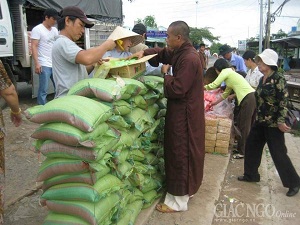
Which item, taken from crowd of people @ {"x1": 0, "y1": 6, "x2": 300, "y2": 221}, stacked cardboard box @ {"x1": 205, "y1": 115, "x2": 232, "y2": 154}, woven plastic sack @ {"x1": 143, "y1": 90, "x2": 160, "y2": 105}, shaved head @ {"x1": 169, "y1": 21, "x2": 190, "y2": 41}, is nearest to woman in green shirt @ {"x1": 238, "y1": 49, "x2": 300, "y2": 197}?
crowd of people @ {"x1": 0, "y1": 6, "x2": 300, "y2": 221}

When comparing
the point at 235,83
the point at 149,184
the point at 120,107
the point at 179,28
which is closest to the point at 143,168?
the point at 149,184

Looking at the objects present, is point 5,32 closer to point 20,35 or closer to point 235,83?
point 20,35

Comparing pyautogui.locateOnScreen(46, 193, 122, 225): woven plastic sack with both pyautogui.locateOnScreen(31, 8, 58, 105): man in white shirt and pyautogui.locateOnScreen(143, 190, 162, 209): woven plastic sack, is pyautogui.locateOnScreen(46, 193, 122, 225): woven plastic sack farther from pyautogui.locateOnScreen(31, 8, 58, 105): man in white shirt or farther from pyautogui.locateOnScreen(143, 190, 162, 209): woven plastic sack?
pyautogui.locateOnScreen(31, 8, 58, 105): man in white shirt

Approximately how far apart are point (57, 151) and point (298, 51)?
27.4m

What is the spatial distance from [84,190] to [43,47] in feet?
14.2

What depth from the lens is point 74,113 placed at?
2.22m

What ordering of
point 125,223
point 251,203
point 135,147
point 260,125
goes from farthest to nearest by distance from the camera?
point 260,125 < point 251,203 < point 135,147 < point 125,223

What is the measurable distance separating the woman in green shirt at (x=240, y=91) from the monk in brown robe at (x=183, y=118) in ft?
7.29

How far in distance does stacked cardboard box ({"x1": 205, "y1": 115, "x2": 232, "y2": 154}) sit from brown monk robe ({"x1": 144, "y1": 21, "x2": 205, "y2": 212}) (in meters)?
2.10

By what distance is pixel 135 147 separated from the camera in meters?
2.98

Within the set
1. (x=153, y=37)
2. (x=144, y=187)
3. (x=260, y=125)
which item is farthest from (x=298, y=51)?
(x=144, y=187)

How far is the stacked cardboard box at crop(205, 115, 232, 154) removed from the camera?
17.7 feet

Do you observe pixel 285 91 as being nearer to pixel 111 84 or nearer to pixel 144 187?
pixel 144 187

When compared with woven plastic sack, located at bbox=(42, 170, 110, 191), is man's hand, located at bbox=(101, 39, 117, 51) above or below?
above
